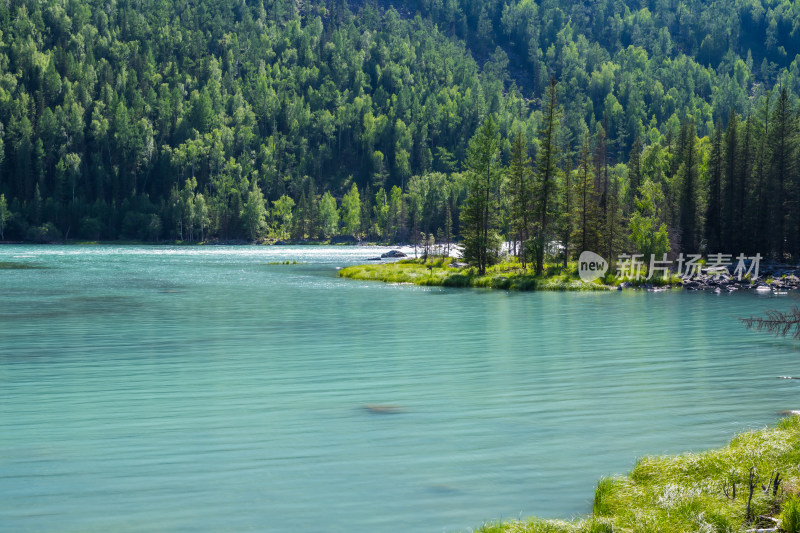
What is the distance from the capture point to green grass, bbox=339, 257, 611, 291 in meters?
75.4

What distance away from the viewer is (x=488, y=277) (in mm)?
78625

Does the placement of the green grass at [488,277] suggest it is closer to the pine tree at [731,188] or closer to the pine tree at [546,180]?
the pine tree at [546,180]

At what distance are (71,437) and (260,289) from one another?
169ft

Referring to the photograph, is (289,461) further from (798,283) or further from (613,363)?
(798,283)

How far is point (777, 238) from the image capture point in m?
93.6

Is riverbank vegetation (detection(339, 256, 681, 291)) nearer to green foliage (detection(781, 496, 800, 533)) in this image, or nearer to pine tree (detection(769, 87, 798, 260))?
pine tree (detection(769, 87, 798, 260))

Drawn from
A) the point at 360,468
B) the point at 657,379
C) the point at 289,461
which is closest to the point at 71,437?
the point at 289,461

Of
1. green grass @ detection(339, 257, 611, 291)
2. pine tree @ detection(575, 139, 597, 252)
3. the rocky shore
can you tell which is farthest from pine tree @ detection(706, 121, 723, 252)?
green grass @ detection(339, 257, 611, 291)

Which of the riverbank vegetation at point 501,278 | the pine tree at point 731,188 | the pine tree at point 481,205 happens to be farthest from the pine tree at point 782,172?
the pine tree at point 481,205

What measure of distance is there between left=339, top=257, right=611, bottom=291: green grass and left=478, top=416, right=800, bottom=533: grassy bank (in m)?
59.6

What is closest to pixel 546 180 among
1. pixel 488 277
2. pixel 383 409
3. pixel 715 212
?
pixel 488 277

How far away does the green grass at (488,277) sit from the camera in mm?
75438

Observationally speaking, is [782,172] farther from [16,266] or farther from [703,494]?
[16,266]

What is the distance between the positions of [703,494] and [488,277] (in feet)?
217
